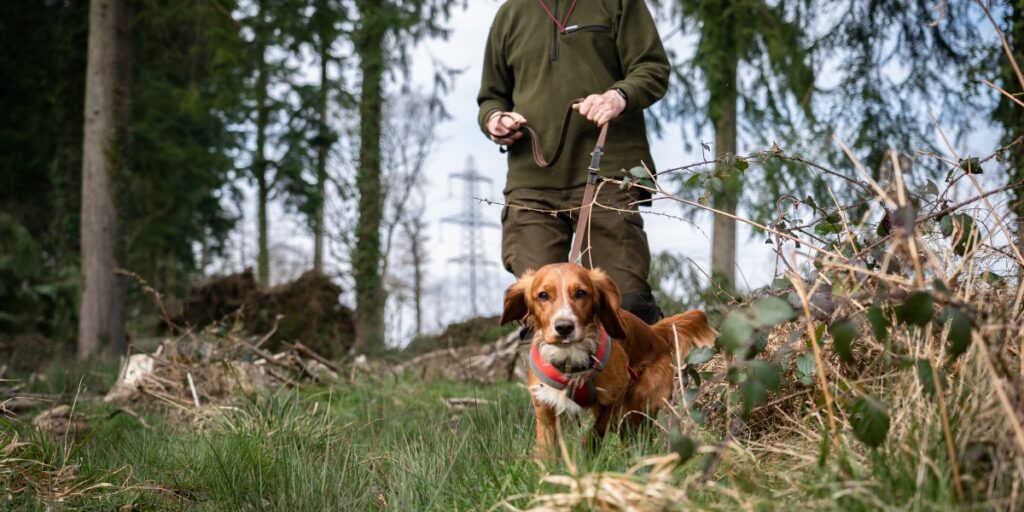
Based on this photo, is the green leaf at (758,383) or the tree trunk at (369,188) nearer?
the green leaf at (758,383)

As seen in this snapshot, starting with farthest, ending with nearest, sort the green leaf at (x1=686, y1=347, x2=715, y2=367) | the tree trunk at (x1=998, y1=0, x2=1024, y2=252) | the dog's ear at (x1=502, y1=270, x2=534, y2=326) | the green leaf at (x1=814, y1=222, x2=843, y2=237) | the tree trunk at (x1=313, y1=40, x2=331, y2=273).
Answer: the tree trunk at (x1=313, y1=40, x2=331, y2=273)
the tree trunk at (x1=998, y1=0, x2=1024, y2=252)
the dog's ear at (x1=502, y1=270, x2=534, y2=326)
the green leaf at (x1=814, y1=222, x2=843, y2=237)
the green leaf at (x1=686, y1=347, x2=715, y2=367)

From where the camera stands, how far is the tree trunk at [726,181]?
10758 mm

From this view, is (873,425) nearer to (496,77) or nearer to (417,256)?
(496,77)

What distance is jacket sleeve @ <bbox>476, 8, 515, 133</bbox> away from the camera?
502 cm

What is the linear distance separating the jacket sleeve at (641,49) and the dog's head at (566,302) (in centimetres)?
121

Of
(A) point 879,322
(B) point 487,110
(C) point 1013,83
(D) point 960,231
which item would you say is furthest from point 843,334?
(C) point 1013,83

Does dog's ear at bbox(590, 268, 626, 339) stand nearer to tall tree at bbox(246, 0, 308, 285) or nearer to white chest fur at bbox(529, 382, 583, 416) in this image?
white chest fur at bbox(529, 382, 583, 416)

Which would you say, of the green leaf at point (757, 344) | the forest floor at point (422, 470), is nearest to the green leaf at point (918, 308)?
the forest floor at point (422, 470)

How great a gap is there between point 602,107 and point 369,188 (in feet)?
32.5

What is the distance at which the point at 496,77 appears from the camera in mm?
5133

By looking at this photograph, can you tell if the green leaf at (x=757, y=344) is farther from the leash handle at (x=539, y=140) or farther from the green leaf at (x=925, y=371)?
the leash handle at (x=539, y=140)

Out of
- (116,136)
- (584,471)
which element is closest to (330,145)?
(116,136)

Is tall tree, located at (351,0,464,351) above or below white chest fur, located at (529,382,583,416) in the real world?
above

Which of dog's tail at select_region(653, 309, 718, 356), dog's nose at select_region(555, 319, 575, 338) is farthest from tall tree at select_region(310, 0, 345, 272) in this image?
dog's nose at select_region(555, 319, 575, 338)
